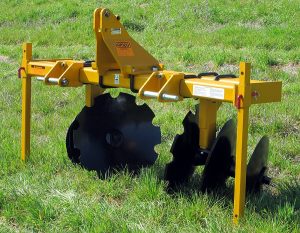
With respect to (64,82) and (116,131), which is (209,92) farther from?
(116,131)

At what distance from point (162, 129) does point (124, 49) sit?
197 centimetres

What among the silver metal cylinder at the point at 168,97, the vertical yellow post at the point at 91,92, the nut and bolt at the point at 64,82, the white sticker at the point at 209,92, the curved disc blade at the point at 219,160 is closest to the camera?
the white sticker at the point at 209,92

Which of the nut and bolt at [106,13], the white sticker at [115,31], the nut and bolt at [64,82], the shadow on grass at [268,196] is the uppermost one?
the nut and bolt at [106,13]

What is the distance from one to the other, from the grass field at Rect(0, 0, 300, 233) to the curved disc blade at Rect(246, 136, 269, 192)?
83 millimetres

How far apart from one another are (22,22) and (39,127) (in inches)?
362

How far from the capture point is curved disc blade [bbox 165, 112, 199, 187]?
15.0 ft

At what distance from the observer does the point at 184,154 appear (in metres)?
4.65

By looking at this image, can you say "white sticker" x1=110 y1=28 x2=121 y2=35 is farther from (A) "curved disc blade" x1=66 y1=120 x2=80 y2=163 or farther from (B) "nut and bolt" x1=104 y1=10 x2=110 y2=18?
(A) "curved disc blade" x1=66 y1=120 x2=80 y2=163

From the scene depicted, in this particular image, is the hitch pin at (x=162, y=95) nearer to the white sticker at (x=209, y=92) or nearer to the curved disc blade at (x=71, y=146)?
the white sticker at (x=209, y=92)

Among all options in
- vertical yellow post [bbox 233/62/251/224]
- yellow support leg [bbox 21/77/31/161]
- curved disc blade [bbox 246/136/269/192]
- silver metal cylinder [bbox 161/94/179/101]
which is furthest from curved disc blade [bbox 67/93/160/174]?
vertical yellow post [bbox 233/62/251/224]

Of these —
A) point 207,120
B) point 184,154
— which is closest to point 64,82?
point 184,154

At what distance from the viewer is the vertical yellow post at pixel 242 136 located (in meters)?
3.64

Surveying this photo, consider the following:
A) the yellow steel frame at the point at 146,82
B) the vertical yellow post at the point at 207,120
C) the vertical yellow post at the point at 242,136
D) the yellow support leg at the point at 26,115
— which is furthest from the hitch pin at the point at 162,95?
the yellow support leg at the point at 26,115

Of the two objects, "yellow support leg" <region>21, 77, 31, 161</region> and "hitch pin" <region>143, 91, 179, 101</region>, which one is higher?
"hitch pin" <region>143, 91, 179, 101</region>
